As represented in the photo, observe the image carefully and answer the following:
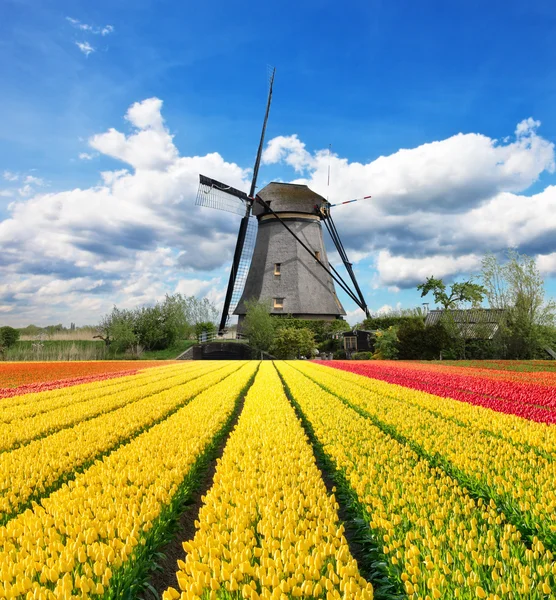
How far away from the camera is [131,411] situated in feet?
27.7

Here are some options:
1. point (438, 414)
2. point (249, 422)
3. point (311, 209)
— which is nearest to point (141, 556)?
point (249, 422)

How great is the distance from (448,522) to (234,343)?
37393mm

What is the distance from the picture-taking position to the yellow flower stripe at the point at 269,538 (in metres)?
2.50

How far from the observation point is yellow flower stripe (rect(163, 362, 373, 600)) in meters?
2.50

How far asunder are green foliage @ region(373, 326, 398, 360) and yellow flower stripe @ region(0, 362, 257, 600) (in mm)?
28198

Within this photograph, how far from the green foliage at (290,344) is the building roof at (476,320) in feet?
37.6

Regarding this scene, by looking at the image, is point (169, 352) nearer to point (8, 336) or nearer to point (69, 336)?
point (69, 336)

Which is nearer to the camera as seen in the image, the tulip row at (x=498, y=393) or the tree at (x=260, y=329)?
the tulip row at (x=498, y=393)

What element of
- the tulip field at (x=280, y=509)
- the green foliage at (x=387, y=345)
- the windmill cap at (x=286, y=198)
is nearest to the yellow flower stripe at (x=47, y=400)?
the tulip field at (x=280, y=509)

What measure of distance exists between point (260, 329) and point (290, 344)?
3190mm

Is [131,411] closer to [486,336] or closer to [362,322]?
[486,336]

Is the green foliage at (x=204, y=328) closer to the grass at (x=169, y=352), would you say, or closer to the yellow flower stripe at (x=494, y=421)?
the grass at (x=169, y=352)

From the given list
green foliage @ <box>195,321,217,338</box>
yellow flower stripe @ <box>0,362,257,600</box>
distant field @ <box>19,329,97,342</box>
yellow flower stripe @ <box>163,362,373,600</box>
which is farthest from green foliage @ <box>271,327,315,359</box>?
yellow flower stripe @ <box>163,362,373,600</box>

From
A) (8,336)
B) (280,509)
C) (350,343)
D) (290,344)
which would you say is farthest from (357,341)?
(280,509)
